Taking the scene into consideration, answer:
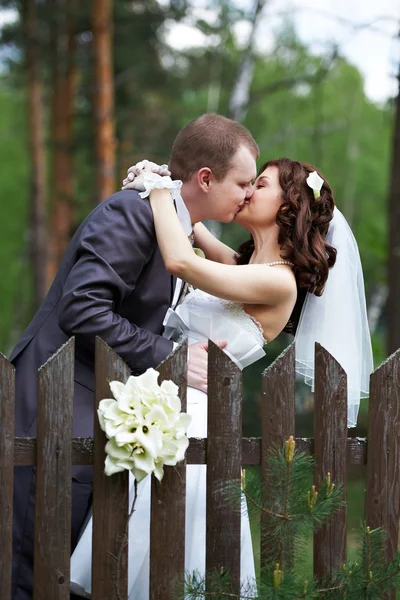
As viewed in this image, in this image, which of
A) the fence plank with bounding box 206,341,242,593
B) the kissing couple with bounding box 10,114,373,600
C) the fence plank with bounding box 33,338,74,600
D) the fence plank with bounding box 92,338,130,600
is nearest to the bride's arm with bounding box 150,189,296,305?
the kissing couple with bounding box 10,114,373,600

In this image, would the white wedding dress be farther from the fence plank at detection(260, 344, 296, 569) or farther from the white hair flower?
the white hair flower

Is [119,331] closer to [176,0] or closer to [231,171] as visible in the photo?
[231,171]

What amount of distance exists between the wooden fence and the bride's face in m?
0.86

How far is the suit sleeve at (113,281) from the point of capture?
3422mm

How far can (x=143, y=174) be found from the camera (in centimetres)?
376

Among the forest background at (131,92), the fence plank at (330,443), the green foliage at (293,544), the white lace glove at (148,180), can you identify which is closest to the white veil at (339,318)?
the fence plank at (330,443)

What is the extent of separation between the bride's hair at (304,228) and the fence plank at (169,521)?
0.94 meters

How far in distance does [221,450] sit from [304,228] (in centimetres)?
117

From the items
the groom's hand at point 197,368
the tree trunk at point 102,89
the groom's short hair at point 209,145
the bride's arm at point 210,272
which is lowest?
the groom's hand at point 197,368

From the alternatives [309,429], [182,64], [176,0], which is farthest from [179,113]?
[309,429]

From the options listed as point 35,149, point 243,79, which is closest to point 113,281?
point 243,79

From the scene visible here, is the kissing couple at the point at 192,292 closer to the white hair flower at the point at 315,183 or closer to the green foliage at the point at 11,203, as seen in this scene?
the white hair flower at the point at 315,183

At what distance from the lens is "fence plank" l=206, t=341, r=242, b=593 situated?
335 centimetres

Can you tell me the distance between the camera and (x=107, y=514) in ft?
10.7
